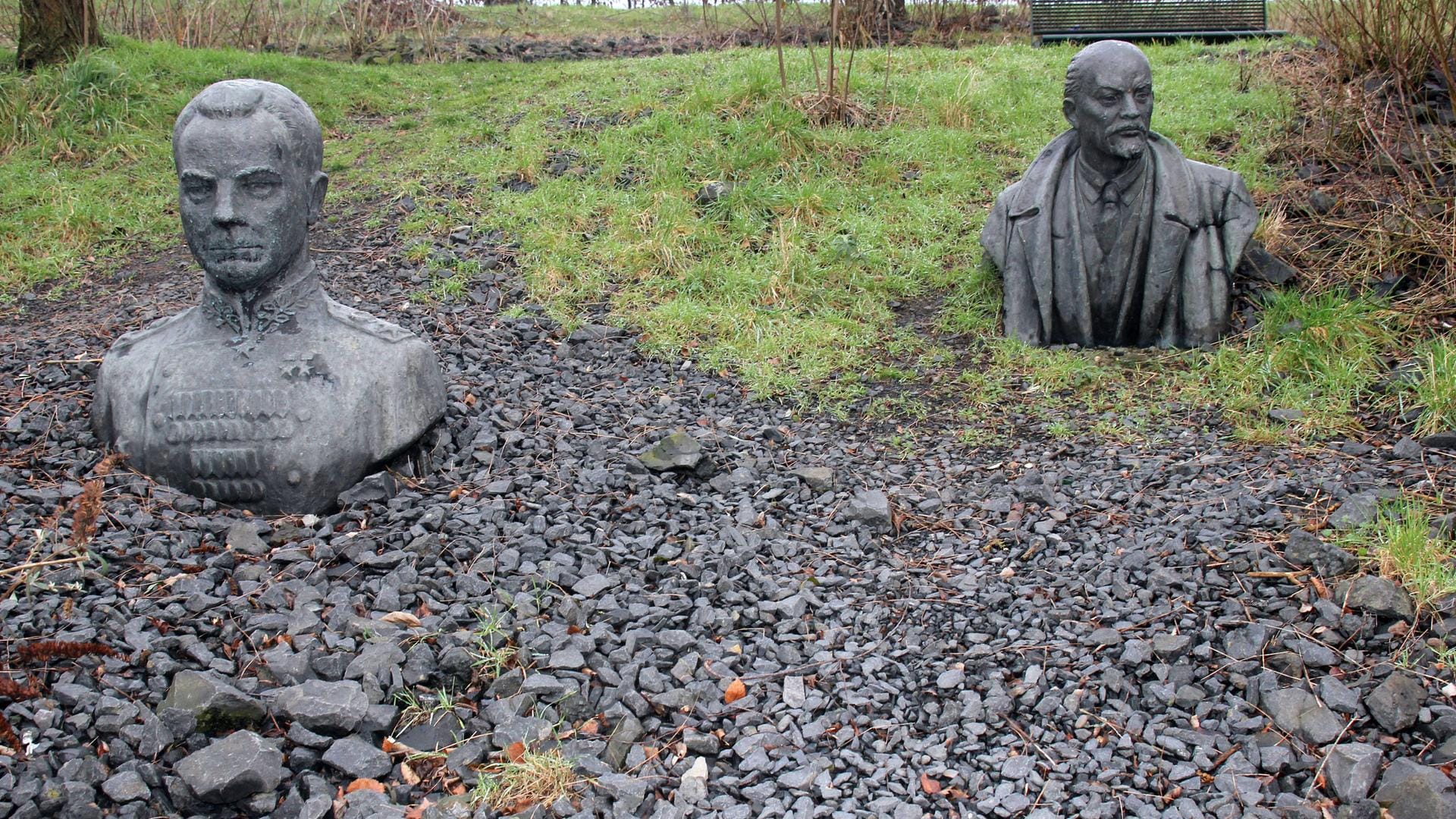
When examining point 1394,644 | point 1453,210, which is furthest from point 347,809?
point 1453,210

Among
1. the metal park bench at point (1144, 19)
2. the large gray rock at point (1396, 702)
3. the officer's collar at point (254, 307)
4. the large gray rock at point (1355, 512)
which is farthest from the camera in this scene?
the metal park bench at point (1144, 19)

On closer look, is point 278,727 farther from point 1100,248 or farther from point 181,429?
point 1100,248

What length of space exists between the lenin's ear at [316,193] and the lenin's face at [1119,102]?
3370 millimetres

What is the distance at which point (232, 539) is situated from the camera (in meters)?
3.80

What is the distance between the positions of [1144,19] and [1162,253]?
6.33 m

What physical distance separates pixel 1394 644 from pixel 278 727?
305 cm

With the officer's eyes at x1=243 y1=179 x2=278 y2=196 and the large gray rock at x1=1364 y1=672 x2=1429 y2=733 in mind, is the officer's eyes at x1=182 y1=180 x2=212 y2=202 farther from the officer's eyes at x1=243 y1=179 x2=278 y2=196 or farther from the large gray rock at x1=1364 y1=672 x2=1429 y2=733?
the large gray rock at x1=1364 y1=672 x2=1429 y2=733

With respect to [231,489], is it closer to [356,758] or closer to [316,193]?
[316,193]

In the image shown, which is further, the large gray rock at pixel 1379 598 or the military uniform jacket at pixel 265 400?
the military uniform jacket at pixel 265 400

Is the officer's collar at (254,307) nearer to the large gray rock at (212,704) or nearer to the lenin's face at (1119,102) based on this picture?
the large gray rock at (212,704)

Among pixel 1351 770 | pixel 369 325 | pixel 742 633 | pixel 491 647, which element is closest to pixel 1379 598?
→ pixel 1351 770

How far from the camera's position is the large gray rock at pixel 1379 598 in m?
3.31

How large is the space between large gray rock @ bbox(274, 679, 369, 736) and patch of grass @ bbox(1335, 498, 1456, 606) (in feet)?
9.79

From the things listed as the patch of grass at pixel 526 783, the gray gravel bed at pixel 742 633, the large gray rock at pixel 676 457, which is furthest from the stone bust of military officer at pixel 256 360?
the patch of grass at pixel 526 783
